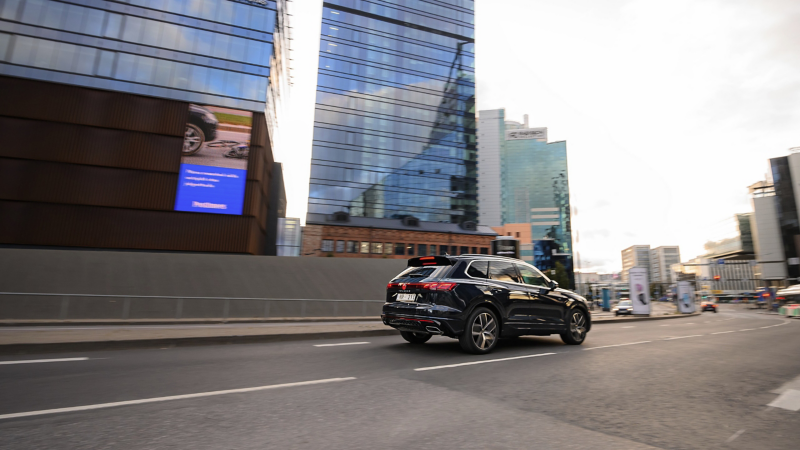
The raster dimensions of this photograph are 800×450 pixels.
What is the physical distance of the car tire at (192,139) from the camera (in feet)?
111

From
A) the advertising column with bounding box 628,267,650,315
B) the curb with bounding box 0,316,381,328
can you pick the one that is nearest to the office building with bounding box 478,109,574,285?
the advertising column with bounding box 628,267,650,315

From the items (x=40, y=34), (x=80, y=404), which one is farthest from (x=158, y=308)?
(x=40, y=34)

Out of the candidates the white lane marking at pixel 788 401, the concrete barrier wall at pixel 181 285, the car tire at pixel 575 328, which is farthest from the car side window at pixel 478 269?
the concrete barrier wall at pixel 181 285

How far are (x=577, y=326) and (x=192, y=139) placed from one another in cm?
3587

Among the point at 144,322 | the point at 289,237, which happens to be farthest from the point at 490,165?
the point at 144,322

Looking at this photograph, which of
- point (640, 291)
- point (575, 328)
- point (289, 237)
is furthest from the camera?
point (289, 237)

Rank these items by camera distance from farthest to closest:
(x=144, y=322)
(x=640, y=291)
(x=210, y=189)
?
(x=210, y=189) → (x=640, y=291) → (x=144, y=322)

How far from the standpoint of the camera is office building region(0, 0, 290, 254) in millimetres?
31000

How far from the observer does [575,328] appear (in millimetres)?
8289

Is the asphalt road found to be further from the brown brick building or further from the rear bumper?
the brown brick building

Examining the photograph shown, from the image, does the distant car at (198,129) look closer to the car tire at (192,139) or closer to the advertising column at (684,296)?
the car tire at (192,139)

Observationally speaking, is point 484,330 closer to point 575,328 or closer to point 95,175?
point 575,328

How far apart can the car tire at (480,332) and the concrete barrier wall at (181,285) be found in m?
9.80

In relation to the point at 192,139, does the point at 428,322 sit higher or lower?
lower
